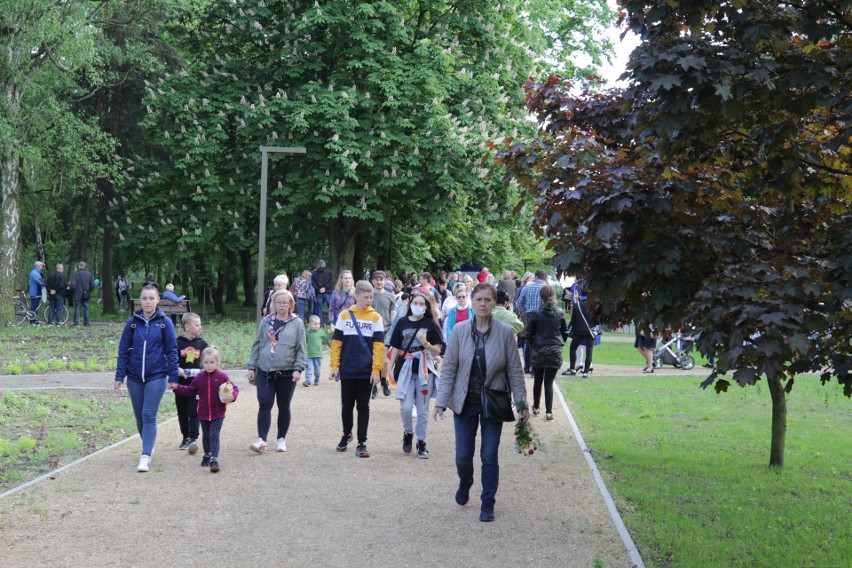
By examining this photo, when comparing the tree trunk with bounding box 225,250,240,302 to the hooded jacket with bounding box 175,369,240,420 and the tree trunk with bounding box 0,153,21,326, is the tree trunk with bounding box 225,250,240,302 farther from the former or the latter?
the hooded jacket with bounding box 175,369,240,420

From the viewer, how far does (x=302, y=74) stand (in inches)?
1142

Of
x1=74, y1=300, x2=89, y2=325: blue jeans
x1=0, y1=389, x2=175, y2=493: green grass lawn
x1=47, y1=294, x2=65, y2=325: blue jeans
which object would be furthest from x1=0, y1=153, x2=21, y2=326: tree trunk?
x1=0, y1=389, x2=175, y2=493: green grass lawn

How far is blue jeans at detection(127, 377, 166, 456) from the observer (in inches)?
370

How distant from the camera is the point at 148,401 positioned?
30.8 ft

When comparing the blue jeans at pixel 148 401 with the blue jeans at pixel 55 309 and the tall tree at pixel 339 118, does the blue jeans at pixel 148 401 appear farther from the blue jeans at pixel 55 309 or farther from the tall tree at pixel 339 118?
the blue jeans at pixel 55 309

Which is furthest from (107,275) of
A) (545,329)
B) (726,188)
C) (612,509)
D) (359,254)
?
→ (726,188)

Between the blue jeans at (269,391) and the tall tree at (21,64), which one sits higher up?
the tall tree at (21,64)

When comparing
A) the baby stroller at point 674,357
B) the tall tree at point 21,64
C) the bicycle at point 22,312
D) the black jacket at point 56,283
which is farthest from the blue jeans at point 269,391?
the bicycle at point 22,312

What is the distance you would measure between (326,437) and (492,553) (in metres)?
5.26

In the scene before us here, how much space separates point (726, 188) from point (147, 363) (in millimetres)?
5738

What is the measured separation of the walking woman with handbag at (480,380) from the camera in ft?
25.8

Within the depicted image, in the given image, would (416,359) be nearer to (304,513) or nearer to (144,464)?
(144,464)

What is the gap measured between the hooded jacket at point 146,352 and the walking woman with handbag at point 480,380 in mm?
3041

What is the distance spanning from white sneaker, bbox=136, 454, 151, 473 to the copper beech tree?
4.56 m
